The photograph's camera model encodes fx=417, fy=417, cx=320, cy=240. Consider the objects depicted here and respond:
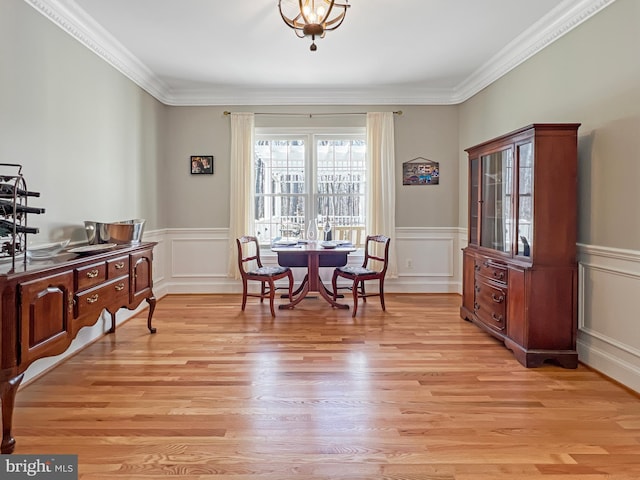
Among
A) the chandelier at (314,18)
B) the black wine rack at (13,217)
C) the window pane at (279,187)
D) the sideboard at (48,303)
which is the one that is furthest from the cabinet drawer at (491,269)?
the black wine rack at (13,217)

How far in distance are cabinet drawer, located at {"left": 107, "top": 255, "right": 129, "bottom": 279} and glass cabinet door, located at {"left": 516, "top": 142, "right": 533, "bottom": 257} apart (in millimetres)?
3180

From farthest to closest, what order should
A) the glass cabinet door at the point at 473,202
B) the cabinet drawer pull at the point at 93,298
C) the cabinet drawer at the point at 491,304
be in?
the glass cabinet door at the point at 473,202 → the cabinet drawer at the point at 491,304 → the cabinet drawer pull at the point at 93,298

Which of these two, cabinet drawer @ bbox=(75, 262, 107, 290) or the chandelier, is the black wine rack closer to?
cabinet drawer @ bbox=(75, 262, 107, 290)

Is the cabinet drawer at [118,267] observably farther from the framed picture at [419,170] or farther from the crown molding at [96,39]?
the framed picture at [419,170]

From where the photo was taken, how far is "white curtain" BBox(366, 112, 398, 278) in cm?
560

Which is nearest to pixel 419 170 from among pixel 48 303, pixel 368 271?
pixel 368 271

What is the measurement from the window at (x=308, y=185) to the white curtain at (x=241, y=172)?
219 mm

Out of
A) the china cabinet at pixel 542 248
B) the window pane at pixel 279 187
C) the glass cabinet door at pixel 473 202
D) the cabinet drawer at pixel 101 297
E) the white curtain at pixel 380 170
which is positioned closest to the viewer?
the cabinet drawer at pixel 101 297

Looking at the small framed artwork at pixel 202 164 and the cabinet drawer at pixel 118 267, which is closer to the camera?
the cabinet drawer at pixel 118 267

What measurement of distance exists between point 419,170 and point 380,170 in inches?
22.1

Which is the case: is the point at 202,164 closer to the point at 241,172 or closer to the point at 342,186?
the point at 241,172

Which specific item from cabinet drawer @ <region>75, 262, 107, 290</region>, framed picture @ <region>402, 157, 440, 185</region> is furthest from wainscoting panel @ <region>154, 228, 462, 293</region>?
cabinet drawer @ <region>75, 262, 107, 290</region>

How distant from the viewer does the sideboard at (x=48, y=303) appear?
2.03 meters

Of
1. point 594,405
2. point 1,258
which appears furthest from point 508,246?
point 1,258
